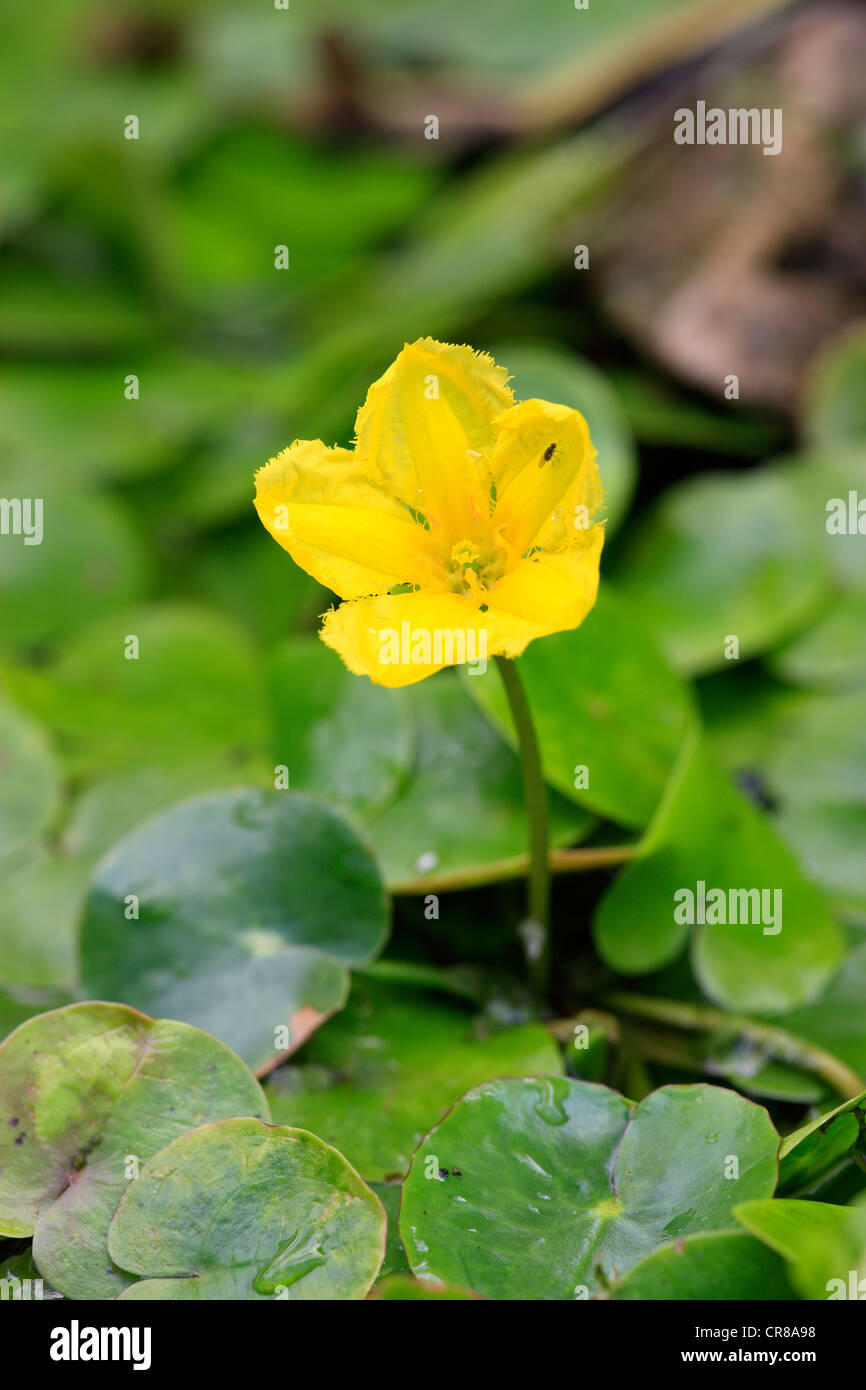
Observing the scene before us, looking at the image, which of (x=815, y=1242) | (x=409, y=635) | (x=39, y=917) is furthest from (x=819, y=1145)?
(x=39, y=917)

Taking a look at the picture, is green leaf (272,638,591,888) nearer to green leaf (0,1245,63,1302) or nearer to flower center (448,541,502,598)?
flower center (448,541,502,598)

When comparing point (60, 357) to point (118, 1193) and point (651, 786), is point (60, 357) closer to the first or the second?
point (651, 786)

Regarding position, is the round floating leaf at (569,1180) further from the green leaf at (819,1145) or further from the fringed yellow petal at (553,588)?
the fringed yellow petal at (553,588)

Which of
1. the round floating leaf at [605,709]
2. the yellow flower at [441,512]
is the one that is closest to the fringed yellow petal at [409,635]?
the yellow flower at [441,512]

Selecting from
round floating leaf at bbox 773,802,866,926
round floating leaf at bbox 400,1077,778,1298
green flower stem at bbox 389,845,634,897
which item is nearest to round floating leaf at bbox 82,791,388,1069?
green flower stem at bbox 389,845,634,897

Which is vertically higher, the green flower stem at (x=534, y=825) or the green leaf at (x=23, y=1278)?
the green flower stem at (x=534, y=825)
